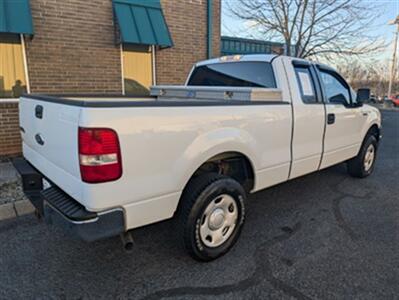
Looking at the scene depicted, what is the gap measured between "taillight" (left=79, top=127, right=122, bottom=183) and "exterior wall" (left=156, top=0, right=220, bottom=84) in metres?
5.64

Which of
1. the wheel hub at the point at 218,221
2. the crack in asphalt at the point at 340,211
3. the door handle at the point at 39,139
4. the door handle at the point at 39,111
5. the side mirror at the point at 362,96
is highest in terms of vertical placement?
the side mirror at the point at 362,96

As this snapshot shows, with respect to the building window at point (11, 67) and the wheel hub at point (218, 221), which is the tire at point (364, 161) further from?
the building window at point (11, 67)

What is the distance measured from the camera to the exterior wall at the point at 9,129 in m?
5.75

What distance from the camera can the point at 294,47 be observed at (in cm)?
→ 1261

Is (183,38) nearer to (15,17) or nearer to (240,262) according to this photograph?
(15,17)

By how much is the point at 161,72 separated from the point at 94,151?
226 inches

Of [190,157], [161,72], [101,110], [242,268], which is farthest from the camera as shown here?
[161,72]

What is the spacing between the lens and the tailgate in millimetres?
2086

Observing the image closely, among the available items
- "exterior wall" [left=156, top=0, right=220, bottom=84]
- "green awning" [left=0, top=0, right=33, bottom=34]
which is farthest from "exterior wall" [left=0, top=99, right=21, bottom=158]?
"exterior wall" [left=156, top=0, right=220, bottom=84]

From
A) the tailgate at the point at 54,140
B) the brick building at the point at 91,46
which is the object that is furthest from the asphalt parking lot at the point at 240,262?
the brick building at the point at 91,46

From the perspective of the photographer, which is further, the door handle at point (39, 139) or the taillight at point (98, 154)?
the door handle at point (39, 139)

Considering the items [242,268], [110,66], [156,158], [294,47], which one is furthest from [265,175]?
[294,47]

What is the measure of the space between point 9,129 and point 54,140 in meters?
4.34

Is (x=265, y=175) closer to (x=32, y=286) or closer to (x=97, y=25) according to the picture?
(x=32, y=286)
